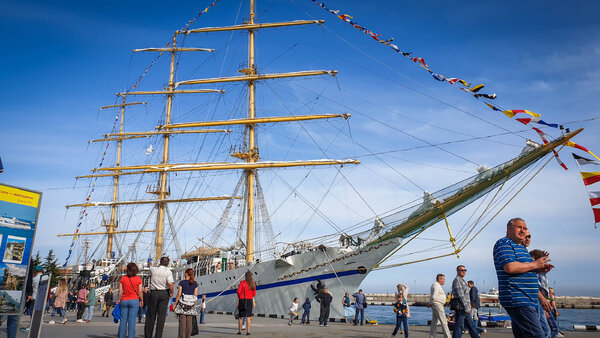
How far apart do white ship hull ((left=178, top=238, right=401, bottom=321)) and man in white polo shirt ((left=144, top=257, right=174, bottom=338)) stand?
11651 mm

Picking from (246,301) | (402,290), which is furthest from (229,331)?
(402,290)

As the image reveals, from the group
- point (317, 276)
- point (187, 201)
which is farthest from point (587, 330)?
point (187, 201)

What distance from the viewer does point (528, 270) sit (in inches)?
181

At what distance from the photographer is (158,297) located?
345 inches

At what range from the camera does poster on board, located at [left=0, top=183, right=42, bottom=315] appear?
577 centimetres

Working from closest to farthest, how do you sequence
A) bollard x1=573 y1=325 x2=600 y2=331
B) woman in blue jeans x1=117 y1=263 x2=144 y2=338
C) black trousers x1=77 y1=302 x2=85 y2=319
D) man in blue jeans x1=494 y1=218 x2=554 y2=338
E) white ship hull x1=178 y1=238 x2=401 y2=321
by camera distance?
man in blue jeans x1=494 y1=218 x2=554 y2=338
woman in blue jeans x1=117 y1=263 x2=144 y2=338
bollard x1=573 y1=325 x2=600 y2=331
black trousers x1=77 y1=302 x2=85 y2=319
white ship hull x1=178 y1=238 x2=401 y2=321

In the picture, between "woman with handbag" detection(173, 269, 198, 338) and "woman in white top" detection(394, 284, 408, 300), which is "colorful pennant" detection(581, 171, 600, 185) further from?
"woman with handbag" detection(173, 269, 198, 338)

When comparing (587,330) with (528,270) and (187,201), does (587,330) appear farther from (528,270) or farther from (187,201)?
(187,201)

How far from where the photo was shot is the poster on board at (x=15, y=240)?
5773mm

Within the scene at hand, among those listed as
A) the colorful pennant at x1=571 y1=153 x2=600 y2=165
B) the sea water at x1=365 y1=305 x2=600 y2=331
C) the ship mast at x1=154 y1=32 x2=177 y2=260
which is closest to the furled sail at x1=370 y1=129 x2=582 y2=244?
the colorful pennant at x1=571 y1=153 x2=600 y2=165

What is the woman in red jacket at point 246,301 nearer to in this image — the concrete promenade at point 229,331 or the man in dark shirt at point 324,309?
the concrete promenade at point 229,331

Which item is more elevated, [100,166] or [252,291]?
[100,166]

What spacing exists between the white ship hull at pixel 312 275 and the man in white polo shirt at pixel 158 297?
38.2 feet

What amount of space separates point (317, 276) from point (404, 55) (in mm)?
10198
